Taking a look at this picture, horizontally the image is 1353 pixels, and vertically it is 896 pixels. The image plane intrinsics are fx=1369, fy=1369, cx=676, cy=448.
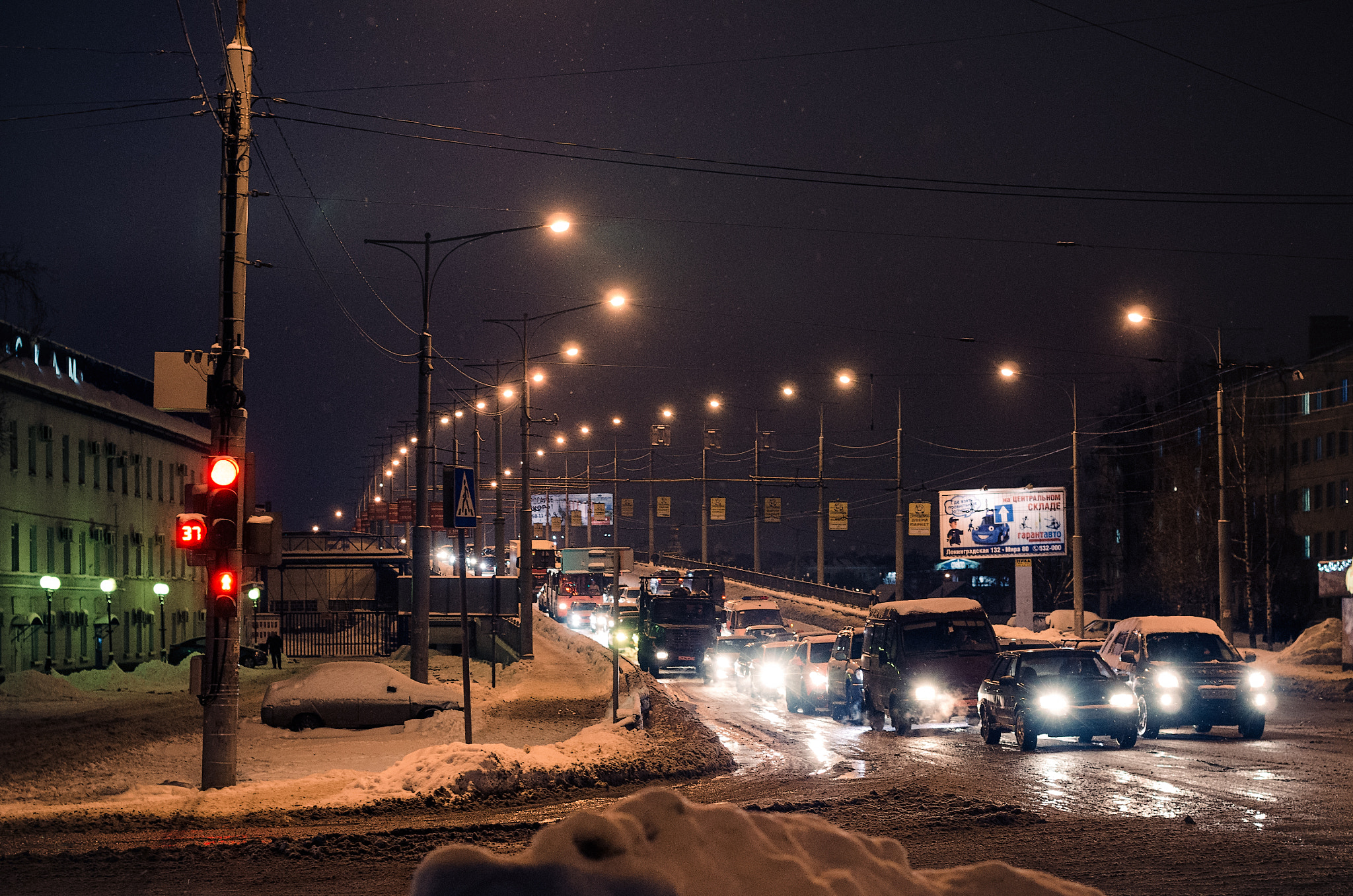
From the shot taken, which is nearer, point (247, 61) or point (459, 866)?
point (459, 866)

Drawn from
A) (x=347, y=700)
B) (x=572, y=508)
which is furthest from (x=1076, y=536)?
(x=572, y=508)

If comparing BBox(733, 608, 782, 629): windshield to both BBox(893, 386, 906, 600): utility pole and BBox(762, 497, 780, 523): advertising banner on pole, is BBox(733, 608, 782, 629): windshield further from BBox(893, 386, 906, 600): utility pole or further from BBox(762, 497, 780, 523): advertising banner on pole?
BBox(762, 497, 780, 523): advertising banner on pole

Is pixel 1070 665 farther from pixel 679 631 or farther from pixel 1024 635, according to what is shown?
pixel 1024 635

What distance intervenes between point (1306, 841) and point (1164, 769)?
5778 mm

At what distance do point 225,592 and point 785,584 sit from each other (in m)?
71.3

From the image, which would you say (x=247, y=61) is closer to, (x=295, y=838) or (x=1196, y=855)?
(x=295, y=838)

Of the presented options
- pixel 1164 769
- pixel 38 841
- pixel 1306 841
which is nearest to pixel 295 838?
pixel 38 841

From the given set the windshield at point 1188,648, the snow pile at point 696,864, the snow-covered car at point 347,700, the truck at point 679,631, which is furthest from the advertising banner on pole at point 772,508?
the snow pile at point 696,864

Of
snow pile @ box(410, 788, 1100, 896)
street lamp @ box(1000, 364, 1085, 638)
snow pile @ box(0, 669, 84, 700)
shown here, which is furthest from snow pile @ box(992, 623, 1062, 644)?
snow pile @ box(410, 788, 1100, 896)

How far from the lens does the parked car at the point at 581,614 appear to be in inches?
2876

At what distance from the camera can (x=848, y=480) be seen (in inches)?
2377

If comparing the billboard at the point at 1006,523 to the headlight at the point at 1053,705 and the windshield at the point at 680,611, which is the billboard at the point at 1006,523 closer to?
the windshield at the point at 680,611

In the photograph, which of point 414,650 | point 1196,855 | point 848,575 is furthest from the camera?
point 848,575

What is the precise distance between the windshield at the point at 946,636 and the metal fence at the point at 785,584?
42.1 m
